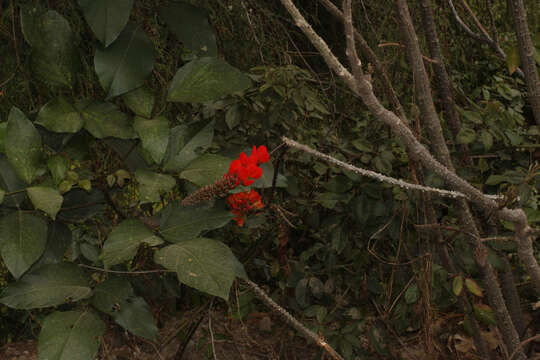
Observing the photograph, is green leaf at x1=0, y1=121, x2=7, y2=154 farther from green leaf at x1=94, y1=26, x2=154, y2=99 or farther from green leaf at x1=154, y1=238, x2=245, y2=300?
green leaf at x1=154, y1=238, x2=245, y2=300

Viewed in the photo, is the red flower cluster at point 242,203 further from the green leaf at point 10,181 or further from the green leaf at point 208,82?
the green leaf at point 10,181

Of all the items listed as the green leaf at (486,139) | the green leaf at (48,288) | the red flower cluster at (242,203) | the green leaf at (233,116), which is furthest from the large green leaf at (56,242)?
the green leaf at (486,139)

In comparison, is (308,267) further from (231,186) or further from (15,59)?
(15,59)

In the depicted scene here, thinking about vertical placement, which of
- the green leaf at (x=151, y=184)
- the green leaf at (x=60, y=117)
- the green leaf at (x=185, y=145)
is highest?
the green leaf at (x=60, y=117)

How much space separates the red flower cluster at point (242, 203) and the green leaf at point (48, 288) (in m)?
0.25

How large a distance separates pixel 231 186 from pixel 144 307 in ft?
0.89

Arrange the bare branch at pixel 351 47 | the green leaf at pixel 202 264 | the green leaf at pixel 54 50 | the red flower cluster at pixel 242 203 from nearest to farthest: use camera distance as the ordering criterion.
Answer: the bare branch at pixel 351 47
the green leaf at pixel 202 264
the green leaf at pixel 54 50
the red flower cluster at pixel 242 203

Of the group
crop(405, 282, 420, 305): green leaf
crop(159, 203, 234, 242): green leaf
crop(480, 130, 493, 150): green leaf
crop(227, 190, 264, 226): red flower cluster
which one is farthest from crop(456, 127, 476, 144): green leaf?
crop(159, 203, 234, 242): green leaf

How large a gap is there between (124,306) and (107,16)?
1.38ft

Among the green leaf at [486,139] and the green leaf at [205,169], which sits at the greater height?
the green leaf at [205,169]

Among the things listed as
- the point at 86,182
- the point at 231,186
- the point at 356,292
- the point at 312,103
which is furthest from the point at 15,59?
the point at 356,292

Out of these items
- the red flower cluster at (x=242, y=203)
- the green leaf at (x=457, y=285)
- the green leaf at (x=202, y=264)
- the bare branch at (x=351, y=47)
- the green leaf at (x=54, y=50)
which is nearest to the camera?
the bare branch at (x=351, y=47)

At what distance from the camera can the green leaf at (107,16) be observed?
0.72 m

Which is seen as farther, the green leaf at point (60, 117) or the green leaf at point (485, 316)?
the green leaf at point (485, 316)
